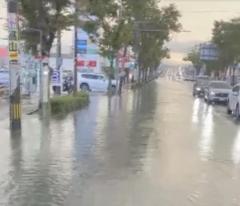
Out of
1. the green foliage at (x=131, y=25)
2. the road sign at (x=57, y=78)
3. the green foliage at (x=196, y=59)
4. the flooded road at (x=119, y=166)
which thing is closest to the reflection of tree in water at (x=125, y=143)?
the flooded road at (x=119, y=166)

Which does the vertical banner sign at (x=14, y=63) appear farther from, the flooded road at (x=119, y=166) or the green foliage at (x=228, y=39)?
the green foliage at (x=228, y=39)

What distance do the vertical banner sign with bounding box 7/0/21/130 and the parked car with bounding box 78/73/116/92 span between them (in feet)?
133

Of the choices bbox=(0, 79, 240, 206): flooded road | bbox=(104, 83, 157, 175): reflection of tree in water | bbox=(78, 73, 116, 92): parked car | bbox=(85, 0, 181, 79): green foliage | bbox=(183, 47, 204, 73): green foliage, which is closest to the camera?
bbox=(0, 79, 240, 206): flooded road

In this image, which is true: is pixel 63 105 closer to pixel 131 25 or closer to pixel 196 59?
pixel 131 25

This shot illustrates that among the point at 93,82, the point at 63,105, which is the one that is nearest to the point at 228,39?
the point at 93,82

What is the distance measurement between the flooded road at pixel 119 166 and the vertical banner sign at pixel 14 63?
0.65 m

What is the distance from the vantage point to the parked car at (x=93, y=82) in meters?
61.1

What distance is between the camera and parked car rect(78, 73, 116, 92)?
61062 mm

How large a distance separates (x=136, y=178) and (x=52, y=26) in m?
17.2

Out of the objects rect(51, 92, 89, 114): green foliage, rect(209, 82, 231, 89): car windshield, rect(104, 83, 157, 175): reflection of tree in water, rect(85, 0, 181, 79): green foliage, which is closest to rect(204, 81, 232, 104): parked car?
rect(209, 82, 231, 89): car windshield

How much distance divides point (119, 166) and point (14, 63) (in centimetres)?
808

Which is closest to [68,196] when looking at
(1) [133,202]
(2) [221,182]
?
(1) [133,202]

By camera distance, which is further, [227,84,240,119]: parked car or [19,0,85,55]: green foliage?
[227,84,240,119]: parked car

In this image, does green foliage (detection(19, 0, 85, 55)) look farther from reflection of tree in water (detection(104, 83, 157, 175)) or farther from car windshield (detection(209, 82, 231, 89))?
car windshield (detection(209, 82, 231, 89))
